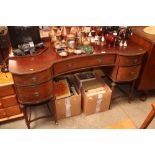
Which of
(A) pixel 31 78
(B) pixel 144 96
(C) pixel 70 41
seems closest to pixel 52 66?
(A) pixel 31 78

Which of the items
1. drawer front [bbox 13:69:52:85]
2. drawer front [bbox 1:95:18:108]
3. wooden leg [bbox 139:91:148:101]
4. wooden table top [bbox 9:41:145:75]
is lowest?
wooden leg [bbox 139:91:148:101]

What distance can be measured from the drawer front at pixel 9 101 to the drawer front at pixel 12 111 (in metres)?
0.05

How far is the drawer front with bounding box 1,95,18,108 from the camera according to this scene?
1.58 metres

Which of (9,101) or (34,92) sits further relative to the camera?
(9,101)

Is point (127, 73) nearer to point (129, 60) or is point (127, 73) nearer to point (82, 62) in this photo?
point (129, 60)

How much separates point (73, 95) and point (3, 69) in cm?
76

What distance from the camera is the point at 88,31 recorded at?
171cm

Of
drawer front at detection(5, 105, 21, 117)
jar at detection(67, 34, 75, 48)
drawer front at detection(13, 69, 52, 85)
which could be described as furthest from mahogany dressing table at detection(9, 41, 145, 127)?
drawer front at detection(5, 105, 21, 117)

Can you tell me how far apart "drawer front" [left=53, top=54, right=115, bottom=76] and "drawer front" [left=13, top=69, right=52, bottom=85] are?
0.14 m

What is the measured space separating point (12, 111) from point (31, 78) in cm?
64

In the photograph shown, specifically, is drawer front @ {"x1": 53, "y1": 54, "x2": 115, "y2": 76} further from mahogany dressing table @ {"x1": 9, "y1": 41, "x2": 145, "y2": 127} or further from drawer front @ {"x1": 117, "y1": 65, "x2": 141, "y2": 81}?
drawer front @ {"x1": 117, "y1": 65, "x2": 141, "y2": 81}

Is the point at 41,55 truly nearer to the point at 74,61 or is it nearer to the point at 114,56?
the point at 74,61

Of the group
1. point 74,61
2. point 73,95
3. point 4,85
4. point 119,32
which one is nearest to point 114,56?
point 119,32

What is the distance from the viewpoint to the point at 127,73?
1702 mm
